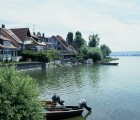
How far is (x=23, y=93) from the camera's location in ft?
52.1

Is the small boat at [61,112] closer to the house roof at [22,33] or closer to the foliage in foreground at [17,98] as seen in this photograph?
the foliage in foreground at [17,98]

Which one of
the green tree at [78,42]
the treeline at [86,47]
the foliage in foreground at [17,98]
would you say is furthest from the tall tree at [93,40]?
the foliage in foreground at [17,98]

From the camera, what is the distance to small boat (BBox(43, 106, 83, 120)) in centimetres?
2656

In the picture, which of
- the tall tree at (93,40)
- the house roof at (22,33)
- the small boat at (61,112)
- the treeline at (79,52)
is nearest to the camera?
the small boat at (61,112)

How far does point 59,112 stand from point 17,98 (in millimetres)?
11716

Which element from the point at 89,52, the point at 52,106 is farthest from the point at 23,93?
the point at 89,52

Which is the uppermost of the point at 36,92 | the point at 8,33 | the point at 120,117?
the point at 8,33

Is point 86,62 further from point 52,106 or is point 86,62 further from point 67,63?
point 52,106

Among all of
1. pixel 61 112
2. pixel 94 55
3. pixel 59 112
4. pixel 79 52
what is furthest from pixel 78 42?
pixel 59 112

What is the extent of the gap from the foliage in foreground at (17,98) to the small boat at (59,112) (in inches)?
386

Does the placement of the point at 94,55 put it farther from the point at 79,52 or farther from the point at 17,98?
the point at 17,98

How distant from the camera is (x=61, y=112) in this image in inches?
1070

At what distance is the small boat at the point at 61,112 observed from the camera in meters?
26.6

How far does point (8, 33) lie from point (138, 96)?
53723mm
